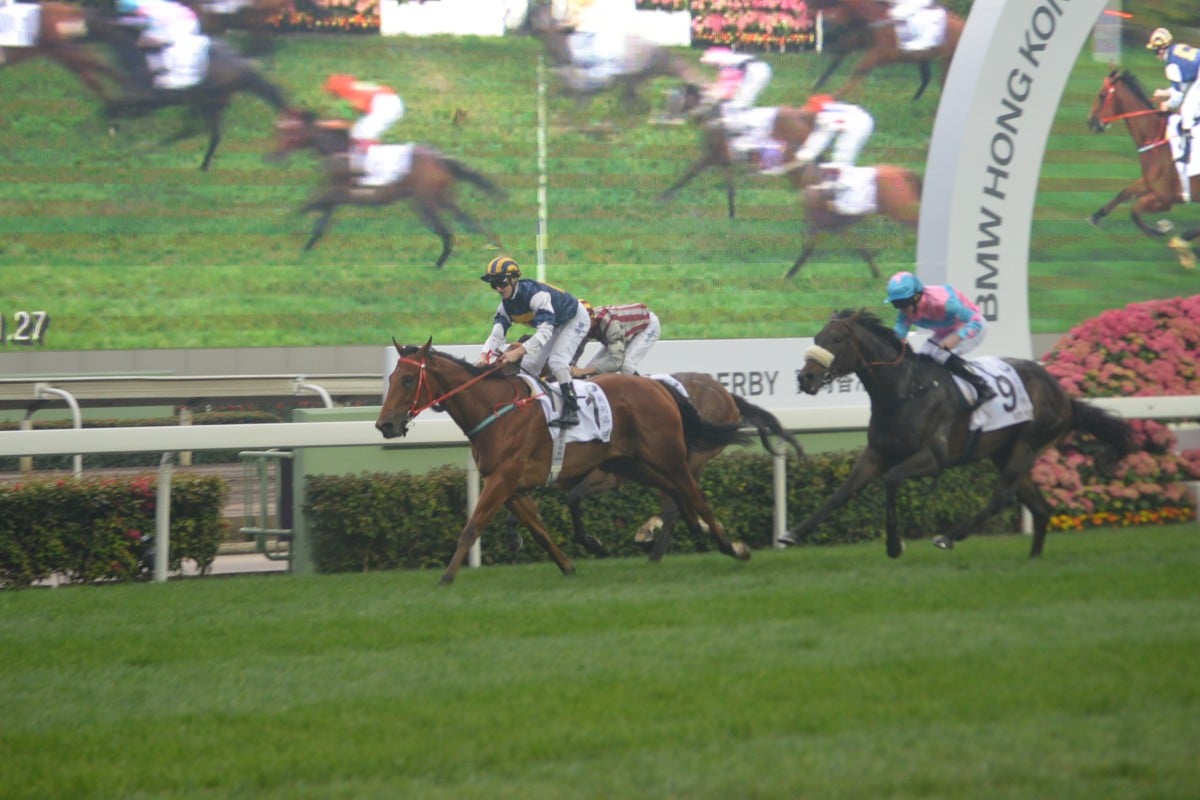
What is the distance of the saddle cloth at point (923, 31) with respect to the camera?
47.6 ft

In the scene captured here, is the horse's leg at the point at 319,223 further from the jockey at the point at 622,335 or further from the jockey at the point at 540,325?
the jockey at the point at 540,325

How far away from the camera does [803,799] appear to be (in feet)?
9.48

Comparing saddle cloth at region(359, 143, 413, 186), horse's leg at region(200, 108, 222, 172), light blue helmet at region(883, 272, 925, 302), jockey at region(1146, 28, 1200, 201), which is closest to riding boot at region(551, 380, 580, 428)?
light blue helmet at region(883, 272, 925, 302)

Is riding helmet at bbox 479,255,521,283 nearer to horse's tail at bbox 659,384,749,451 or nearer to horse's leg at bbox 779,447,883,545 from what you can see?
horse's tail at bbox 659,384,749,451

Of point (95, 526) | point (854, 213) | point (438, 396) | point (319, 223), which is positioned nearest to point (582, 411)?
point (438, 396)

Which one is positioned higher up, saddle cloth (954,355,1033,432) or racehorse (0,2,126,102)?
racehorse (0,2,126,102)

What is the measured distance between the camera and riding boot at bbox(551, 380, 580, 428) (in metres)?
6.27

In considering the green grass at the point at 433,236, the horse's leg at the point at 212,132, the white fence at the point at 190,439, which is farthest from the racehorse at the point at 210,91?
the white fence at the point at 190,439

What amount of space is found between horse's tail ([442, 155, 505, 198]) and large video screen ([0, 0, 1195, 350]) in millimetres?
22

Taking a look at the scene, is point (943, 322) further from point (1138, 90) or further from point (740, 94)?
point (1138, 90)

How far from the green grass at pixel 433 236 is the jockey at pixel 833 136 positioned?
19cm

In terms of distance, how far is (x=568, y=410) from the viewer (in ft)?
20.6

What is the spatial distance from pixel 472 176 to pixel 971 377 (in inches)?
339

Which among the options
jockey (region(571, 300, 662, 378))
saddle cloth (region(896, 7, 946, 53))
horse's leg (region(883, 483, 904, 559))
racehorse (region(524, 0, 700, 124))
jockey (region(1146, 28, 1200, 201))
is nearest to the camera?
horse's leg (region(883, 483, 904, 559))
